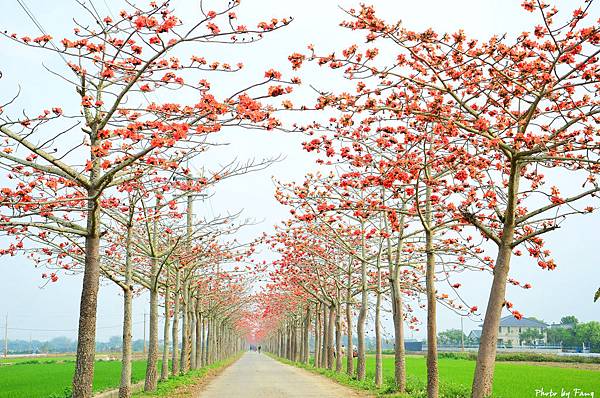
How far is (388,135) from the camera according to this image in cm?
1025

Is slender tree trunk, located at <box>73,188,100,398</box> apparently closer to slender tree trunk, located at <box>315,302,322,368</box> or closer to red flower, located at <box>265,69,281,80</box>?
red flower, located at <box>265,69,281,80</box>

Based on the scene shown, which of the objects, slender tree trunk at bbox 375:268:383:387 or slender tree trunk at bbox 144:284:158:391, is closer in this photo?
slender tree trunk at bbox 144:284:158:391

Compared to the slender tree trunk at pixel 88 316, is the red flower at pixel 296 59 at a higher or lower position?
higher

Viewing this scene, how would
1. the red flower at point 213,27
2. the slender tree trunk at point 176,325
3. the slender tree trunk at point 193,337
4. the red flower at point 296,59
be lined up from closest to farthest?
the red flower at point 213,27
the red flower at point 296,59
the slender tree trunk at point 176,325
the slender tree trunk at point 193,337

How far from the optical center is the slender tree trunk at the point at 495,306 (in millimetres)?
9008

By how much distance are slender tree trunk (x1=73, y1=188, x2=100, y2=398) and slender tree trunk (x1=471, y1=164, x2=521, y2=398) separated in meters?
5.59

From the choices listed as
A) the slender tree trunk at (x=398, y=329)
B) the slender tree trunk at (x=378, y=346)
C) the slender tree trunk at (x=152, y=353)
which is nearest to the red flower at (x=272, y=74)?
the slender tree trunk at (x=398, y=329)

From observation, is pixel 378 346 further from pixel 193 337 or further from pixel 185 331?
pixel 193 337

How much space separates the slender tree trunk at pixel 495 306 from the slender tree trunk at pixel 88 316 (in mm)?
5588

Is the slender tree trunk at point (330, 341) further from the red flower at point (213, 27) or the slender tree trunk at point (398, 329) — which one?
the red flower at point (213, 27)

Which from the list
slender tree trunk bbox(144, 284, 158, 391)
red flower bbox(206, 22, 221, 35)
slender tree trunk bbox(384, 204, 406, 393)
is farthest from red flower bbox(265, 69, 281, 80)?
slender tree trunk bbox(144, 284, 158, 391)

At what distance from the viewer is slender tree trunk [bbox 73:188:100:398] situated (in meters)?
9.07

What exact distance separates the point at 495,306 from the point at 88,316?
5894 mm

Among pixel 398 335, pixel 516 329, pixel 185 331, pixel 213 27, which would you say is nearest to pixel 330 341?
pixel 185 331
